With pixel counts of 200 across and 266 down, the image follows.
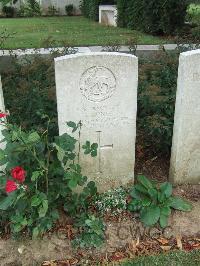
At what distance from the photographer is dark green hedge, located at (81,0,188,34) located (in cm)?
1046

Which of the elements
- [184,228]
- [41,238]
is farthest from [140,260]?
[41,238]

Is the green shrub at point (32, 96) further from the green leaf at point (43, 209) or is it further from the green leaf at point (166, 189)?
the green leaf at point (166, 189)

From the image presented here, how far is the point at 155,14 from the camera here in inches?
424

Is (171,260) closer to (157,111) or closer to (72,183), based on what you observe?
(72,183)

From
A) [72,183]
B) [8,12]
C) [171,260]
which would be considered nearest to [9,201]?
[72,183]

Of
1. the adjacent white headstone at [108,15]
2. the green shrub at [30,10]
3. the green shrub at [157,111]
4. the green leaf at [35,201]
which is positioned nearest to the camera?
the green leaf at [35,201]

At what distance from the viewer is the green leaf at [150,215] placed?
3189mm

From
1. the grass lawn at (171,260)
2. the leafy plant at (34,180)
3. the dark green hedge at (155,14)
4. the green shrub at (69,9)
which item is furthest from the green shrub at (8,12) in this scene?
the grass lawn at (171,260)

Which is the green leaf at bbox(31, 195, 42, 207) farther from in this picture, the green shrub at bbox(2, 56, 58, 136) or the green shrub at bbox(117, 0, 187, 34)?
the green shrub at bbox(117, 0, 187, 34)

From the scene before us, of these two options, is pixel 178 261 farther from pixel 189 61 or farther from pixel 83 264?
pixel 189 61

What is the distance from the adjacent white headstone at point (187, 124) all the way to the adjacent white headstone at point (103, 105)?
0.42 metres

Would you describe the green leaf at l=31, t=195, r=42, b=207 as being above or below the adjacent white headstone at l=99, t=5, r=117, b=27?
below

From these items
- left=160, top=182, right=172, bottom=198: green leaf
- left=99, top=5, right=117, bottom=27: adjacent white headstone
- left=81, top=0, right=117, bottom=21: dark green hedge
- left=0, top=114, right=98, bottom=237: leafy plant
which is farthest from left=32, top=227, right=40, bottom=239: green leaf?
left=81, top=0, right=117, bottom=21: dark green hedge

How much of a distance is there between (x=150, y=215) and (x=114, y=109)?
972mm
